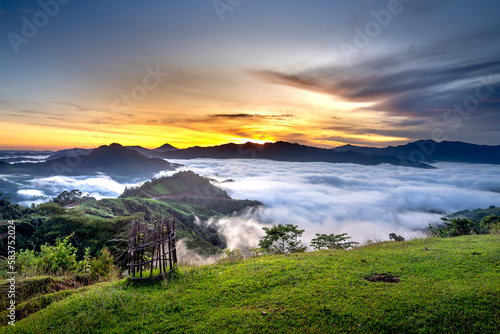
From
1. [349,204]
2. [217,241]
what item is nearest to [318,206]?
[349,204]

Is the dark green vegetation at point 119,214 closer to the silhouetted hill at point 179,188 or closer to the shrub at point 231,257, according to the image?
the silhouetted hill at point 179,188

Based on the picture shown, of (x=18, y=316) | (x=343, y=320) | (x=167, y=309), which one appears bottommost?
(x=18, y=316)

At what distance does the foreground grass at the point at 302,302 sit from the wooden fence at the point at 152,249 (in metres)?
0.45


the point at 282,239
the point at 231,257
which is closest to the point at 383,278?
the point at 231,257

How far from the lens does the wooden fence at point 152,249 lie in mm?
7535

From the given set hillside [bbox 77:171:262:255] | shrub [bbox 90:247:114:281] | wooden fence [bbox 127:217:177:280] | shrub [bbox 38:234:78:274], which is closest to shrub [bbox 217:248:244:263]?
wooden fence [bbox 127:217:177:280]

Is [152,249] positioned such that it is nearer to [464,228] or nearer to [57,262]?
[57,262]

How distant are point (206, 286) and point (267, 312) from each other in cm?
230

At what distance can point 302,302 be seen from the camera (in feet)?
18.4

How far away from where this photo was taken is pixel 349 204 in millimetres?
162250

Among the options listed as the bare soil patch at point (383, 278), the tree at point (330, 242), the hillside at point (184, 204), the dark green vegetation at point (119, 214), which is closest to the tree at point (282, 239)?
the tree at point (330, 242)

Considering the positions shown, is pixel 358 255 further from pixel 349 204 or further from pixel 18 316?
pixel 349 204

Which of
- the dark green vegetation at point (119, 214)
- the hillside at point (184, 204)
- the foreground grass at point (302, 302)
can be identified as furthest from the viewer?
the hillside at point (184, 204)

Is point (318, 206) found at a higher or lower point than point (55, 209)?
lower
